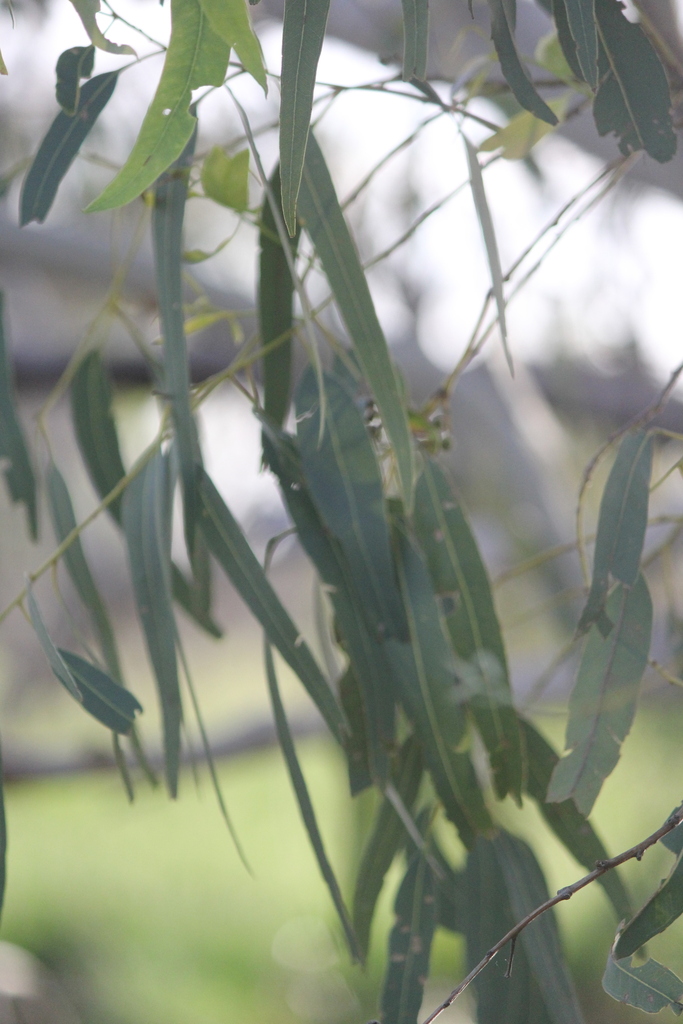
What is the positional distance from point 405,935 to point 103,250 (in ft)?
4.00

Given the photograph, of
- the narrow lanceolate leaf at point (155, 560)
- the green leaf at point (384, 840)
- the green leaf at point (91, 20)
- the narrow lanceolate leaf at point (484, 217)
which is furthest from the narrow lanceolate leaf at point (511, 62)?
the green leaf at point (384, 840)

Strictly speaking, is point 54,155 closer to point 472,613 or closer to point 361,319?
point 361,319

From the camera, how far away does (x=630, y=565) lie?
0.38m

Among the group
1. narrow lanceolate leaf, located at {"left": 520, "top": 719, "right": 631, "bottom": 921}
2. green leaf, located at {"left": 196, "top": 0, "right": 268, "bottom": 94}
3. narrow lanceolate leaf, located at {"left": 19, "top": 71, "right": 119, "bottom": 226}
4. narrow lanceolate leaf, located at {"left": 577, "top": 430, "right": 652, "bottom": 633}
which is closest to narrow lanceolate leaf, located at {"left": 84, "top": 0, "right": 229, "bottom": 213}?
green leaf, located at {"left": 196, "top": 0, "right": 268, "bottom": 94}

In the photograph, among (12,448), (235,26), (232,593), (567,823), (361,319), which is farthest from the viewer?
(232,593)

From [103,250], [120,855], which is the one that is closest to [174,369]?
[103,250]

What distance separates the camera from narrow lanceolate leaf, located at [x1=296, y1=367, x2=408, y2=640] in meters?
0.45

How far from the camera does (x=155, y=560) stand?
0.48 m

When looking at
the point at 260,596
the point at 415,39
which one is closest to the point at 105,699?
the point at 260,596

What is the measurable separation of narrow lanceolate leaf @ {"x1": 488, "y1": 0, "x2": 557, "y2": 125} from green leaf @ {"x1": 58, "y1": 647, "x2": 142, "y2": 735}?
0.29 m

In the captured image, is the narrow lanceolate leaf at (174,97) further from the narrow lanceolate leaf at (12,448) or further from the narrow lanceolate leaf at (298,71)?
the narrow lanceolate leaf at (12,448)

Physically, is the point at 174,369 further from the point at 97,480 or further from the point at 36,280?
the point at 36,280

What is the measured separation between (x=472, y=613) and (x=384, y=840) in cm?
16

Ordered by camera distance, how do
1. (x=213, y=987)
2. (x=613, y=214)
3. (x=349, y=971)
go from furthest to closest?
(x=213, y=987) → (x=349, y=971) → (x=613, y=214)
